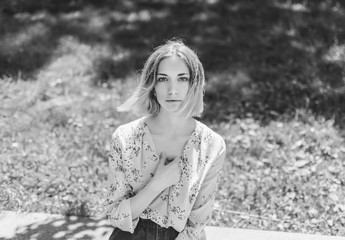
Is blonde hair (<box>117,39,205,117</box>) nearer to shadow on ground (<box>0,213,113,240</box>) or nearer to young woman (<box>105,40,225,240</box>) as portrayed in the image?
young woman (<box>105,40,225,240</box>)

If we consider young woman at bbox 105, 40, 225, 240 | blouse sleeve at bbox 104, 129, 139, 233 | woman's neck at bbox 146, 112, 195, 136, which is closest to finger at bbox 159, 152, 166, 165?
young woman at bbox 105, 40, 225, 240

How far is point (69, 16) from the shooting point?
731cm

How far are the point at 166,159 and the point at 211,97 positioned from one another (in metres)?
2.97

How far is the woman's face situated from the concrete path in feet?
4.86

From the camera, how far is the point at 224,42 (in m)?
6.73

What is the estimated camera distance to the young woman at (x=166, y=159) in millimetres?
2783

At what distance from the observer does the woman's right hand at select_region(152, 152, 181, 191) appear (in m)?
2.77

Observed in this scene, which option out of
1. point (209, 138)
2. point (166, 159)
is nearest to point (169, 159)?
point (166, 159)

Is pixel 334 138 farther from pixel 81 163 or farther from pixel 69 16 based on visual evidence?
pixel 69 16

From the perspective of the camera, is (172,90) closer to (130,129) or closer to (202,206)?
(130,129)

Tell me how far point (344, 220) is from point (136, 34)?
4144 mm

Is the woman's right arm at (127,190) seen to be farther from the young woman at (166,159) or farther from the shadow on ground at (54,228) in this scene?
the shadow on ground at (54,228)

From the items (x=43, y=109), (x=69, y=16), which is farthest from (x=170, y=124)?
(x=69, y=16)

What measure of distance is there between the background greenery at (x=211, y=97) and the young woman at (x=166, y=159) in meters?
1.28
